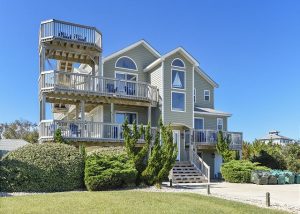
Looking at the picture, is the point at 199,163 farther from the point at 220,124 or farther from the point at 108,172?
the point at 108,172

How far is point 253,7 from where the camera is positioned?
21984 millimetres

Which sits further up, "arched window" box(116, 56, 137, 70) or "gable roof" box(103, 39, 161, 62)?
"gable roof" box(103, 39, 161, 62)

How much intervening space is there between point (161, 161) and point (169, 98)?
9830 mm

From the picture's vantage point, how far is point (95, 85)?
27375 millimetres

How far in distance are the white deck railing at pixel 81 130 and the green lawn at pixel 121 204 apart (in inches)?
379

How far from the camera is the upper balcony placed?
25.3 metres

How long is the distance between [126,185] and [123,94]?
30.5 feet

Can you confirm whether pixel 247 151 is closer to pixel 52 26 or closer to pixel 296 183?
pixel 296 183

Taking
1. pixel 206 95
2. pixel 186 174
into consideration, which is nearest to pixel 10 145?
pixel 206 95

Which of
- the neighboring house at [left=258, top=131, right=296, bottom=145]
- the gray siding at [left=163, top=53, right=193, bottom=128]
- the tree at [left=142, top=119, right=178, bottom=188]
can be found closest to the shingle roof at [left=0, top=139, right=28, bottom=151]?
the gray siding at [left=163, top=53, right=193, bottom=128]

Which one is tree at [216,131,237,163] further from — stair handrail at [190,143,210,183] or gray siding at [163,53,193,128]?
gray siding at [163,53,193,128]

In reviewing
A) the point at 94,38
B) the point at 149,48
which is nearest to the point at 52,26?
the point at 94,38

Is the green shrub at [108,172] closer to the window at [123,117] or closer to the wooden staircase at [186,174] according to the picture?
the wooden staircase at [186,174]

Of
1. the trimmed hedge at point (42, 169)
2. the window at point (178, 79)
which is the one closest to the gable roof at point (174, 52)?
the window at point (178, 79)
